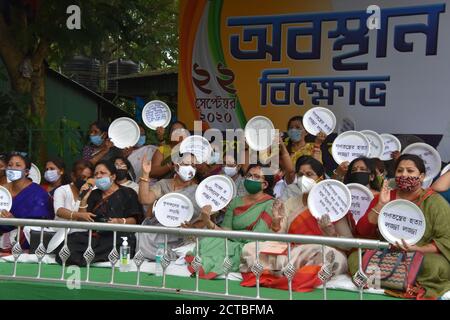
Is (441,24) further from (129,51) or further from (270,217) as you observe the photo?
(129,51)

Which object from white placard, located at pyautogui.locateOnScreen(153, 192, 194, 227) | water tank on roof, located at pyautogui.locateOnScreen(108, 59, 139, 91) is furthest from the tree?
water tank on roof, located at pyautogui.locateOnScreen(108, 59, 139, 91)

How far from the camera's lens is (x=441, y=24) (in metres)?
6.64

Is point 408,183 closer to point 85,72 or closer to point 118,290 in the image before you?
point 118,290

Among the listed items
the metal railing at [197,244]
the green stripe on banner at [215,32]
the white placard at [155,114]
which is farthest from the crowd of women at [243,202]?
the green stripe on banner at [215,32]

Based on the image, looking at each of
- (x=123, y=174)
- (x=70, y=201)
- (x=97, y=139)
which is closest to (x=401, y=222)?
(x=123, y=174)

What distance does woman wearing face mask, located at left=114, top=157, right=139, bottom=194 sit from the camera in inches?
191

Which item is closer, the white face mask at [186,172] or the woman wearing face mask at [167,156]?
the white face mask at [186,172]

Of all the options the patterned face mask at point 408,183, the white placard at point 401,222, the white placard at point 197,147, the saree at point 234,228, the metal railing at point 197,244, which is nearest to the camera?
the metal railing at point 197,244

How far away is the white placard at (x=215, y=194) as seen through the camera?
14.0 ft

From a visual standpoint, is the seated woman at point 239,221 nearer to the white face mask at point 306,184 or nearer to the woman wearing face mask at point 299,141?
the white face mask at point 306,184

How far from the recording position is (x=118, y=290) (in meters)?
3.77

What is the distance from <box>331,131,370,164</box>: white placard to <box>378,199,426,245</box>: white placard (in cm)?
146

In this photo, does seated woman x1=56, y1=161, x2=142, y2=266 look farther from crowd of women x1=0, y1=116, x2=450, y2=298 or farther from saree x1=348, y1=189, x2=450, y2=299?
saree x1=348, y1=189, x2=450, y2=299

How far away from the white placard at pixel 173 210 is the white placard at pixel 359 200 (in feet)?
3.83
